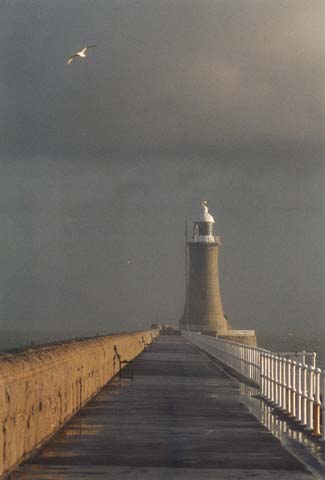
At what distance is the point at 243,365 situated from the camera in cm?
3881

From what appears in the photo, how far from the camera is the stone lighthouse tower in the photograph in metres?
143

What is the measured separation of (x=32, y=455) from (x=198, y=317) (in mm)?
129209

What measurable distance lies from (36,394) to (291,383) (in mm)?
9384

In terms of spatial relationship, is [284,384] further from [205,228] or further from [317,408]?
[205,228]

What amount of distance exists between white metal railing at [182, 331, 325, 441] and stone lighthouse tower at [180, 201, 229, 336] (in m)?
103

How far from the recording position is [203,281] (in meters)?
144

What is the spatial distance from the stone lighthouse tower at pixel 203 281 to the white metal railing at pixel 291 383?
10318 centimetres

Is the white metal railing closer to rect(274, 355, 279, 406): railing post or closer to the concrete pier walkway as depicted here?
rect(274, 355, 279, 406): railing post

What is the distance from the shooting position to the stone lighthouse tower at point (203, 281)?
5615 inches

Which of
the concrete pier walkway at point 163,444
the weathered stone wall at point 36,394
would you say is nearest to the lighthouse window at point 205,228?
the concrete pier walkway at point 163,444

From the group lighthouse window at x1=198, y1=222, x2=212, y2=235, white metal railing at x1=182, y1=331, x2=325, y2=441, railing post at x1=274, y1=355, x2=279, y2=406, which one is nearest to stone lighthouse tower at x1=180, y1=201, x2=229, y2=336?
lighthouse window at x1=198, y1=222, x2=212, y2=235

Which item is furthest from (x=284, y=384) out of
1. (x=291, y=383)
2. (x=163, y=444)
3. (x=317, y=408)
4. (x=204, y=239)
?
(x=204, y=239)

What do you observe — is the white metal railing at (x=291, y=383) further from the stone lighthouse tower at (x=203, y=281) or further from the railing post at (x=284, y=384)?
the stone lighthouse tower at (x=203, y=281)

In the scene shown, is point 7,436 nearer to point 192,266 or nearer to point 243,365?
point 243,365
